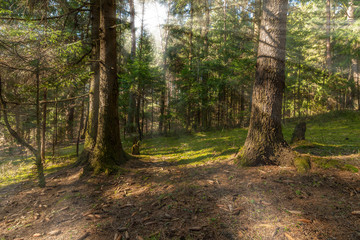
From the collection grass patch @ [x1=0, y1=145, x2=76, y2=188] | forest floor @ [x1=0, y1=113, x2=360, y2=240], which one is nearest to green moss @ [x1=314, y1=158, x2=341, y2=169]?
forest floor @ [x1=0, y1=113, x2=360, y2=240]

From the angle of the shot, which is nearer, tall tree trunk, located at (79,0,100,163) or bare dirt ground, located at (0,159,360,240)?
bare dirt ground, located at (0,159,360,240)

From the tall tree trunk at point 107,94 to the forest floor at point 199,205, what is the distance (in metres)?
0.71

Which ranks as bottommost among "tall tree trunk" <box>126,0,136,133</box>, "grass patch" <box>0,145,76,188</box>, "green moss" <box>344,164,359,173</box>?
"grass patch" <box>0,145,76,188</box>

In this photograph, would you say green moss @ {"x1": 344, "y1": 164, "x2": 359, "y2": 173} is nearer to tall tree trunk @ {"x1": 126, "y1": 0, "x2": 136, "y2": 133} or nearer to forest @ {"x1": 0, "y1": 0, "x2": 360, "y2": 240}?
forest @ {"x1": 0, "y1": 0, "x2": 360, "y2": 240}

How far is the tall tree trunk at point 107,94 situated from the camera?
17.0 feet

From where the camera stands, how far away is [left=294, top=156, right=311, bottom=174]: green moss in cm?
352

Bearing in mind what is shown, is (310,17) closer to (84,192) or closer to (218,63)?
(218,63)

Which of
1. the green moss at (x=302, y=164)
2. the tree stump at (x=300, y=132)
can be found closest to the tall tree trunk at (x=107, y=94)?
the green moss at (x=302, y=164)

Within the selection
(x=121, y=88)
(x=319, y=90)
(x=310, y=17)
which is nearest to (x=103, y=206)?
(x=121, y=88)

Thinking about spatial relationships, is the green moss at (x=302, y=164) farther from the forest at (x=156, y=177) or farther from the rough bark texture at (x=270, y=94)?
the rough bark texture at (x=270, y=94)

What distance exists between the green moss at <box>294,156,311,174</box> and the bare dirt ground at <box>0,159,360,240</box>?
16 centimetres

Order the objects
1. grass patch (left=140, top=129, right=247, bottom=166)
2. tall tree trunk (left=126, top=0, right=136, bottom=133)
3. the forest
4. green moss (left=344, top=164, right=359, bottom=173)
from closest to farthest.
Answer: the forest, green moss (left=344, top=164, right=359, bottom=173), grass patch (left=140, top=129, right=247, bottom=166), tall tree trunk (left=126, top=0, right=136, bottom=133)

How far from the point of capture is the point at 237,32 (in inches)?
543

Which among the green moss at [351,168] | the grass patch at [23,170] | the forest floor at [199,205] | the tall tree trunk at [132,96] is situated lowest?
the grass patch at [23,170]
